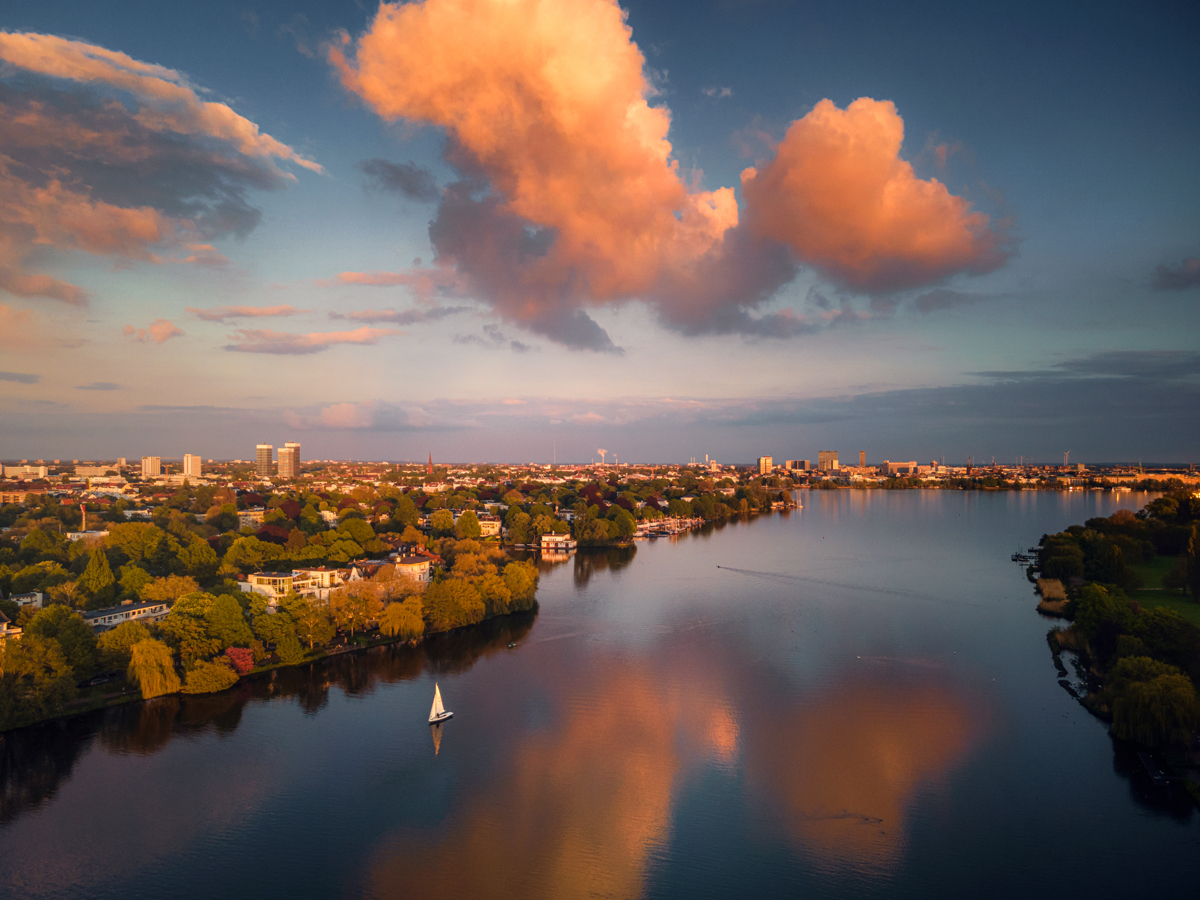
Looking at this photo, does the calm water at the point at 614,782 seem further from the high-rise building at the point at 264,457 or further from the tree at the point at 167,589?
the high-rise building at the point at 264,457

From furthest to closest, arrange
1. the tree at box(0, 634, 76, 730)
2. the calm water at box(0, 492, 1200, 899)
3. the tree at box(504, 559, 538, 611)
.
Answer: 1. the tree at box(504, 559, 538, 611)
2. the tree at box(0, 634, 76, 730)
3. the calm water at box(0, 492, 1200, 899)

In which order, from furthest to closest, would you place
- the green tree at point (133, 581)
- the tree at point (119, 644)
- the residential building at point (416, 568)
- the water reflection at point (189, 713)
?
the residential building at point (416, 568) < the green tree at point (133, 581) < the tree at point (119, 644) < the water reflection at point (189, 713)

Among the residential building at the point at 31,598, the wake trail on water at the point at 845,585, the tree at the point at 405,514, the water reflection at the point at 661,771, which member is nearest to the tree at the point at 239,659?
the water reflection at the point at 661,771

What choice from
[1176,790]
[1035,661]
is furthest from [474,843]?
[1035,661]

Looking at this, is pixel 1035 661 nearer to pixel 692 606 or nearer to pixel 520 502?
pixel 692 606

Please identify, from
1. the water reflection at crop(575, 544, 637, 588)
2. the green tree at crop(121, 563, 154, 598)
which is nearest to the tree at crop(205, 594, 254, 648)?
the green tree at crop(121, 563, 154, 598)

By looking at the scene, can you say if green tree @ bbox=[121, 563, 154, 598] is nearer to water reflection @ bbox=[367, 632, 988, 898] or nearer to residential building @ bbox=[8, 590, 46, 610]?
residential building @ bbox=[8, 590, 46, 610]
